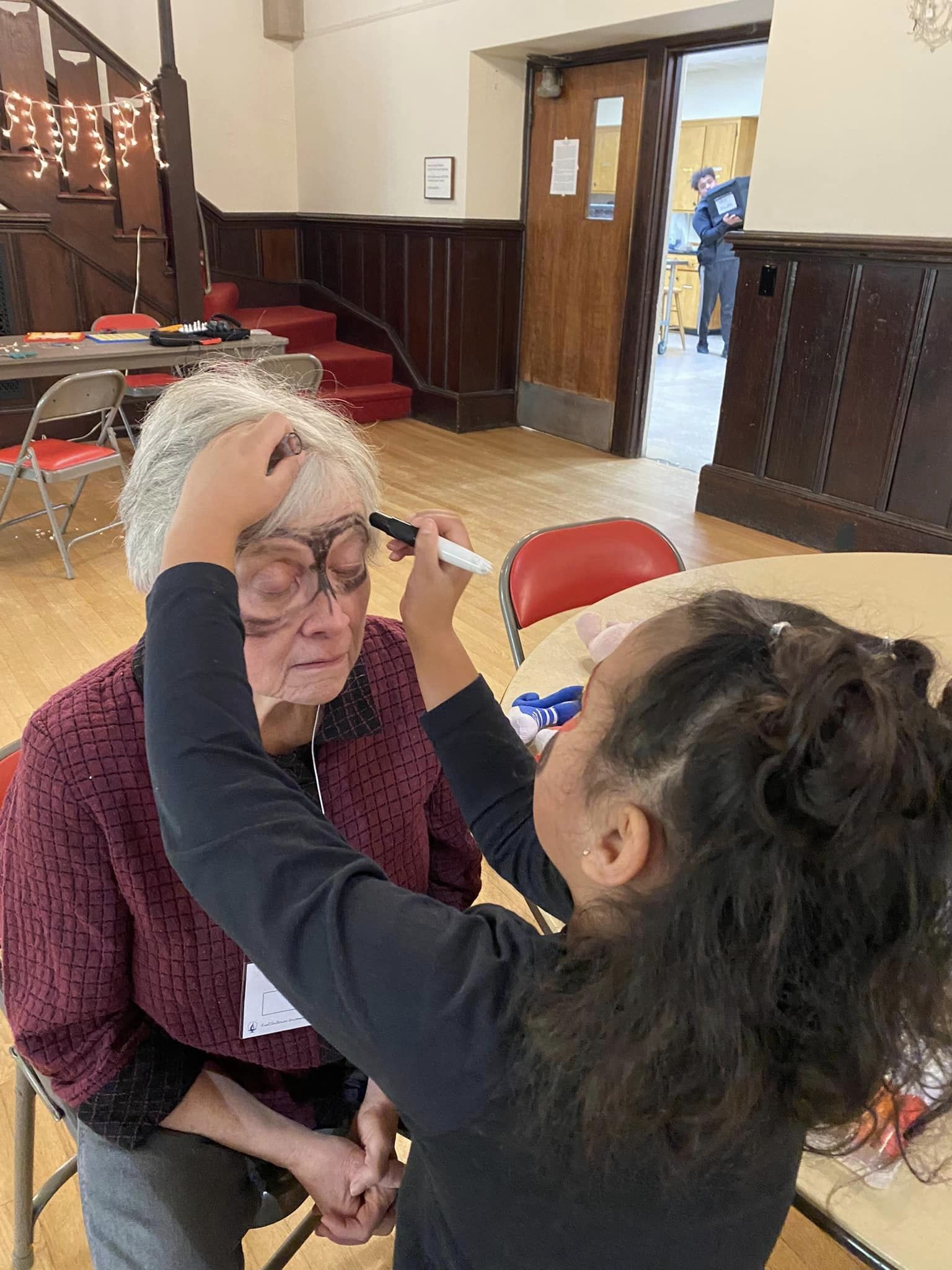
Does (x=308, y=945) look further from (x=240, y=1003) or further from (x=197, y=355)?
(x=197, y=355)

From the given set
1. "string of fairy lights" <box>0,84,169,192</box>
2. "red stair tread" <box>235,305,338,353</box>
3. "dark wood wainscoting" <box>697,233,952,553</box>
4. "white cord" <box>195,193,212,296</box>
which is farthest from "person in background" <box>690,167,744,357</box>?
"string of fairy lights" <box>0,84,169,192</box>

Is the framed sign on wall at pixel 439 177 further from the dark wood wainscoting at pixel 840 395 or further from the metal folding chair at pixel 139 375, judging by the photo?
the dark wood wainscoting at pixel 840 395

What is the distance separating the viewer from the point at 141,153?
5848mm

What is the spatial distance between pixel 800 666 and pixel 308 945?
15.2 inches

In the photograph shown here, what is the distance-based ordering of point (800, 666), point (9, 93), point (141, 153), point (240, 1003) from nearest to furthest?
point (800, 666)
point (240, 1003)
point (9, 93)
point (141, 153)

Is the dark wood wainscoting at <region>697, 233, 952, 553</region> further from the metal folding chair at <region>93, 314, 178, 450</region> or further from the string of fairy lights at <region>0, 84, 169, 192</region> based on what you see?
the string of fairy lights at <region>0, 84, 169, 192</region>

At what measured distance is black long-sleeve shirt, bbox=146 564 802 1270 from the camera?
0.63 metres

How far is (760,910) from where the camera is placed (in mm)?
551

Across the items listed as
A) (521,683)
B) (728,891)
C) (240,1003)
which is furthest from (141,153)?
(728,891)

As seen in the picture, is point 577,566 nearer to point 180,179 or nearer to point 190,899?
point 190,899

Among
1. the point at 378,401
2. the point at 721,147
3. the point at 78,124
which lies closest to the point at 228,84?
the point at 78,124

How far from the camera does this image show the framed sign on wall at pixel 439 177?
5.97m

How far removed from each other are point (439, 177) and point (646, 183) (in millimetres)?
1525

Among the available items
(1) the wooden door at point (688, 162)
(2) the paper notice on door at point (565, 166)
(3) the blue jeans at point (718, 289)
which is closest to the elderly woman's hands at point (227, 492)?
(2) the paper notice on door at point (565, 166)
